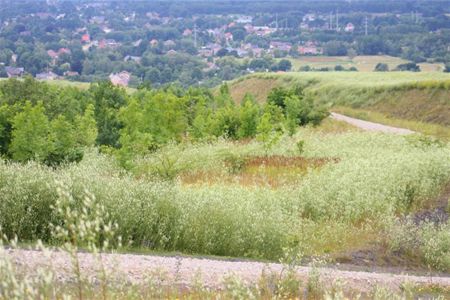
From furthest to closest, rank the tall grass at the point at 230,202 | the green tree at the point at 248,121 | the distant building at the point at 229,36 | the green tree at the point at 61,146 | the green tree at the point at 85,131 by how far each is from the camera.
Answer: the distant building at the point at 229,36
the green tree at the point at 248,121
the green tree at the point at 85,131
the green tree at the point at 61,146
the tall grass at the point at 230,202

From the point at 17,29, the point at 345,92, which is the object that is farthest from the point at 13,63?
the point at 345,92

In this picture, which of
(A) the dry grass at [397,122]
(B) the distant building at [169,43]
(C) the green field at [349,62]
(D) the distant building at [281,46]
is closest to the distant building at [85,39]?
(B) the distant building at [169,43]

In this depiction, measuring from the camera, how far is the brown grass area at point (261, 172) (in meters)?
20.9

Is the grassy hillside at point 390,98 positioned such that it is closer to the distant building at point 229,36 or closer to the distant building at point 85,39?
the distant building at point 85,39

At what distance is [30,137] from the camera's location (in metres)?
20.7

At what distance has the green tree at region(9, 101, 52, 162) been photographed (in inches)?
812

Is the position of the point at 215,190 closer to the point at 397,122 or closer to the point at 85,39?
the point at 397,122

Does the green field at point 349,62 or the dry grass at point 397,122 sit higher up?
the dry grass at point 397,122

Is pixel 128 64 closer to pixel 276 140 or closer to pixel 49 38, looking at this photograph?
pixel 49 38

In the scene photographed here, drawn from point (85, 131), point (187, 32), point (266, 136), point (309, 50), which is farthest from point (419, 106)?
point (187, 32)

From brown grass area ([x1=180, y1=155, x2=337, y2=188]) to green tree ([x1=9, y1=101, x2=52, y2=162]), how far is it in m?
4.52

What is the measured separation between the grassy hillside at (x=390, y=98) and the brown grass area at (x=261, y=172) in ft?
48.2

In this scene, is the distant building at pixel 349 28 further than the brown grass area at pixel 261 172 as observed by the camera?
Yes

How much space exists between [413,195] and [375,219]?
3131 mm
